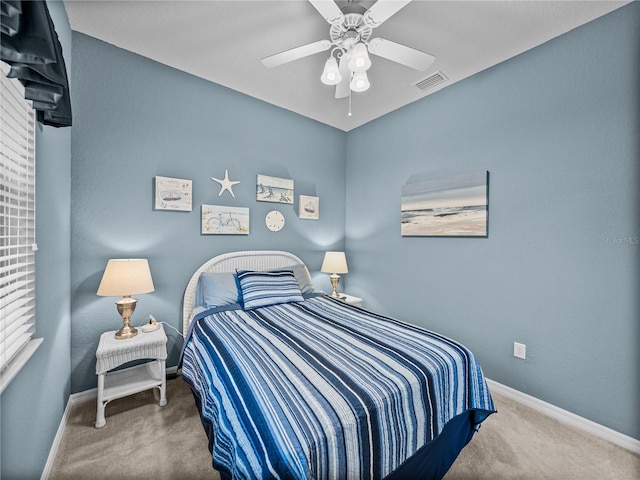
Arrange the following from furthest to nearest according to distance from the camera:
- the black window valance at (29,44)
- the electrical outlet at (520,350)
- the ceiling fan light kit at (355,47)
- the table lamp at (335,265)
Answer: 1. the table lamp at (335,265)
2. the electrical outlet at (520,350)
3. the ceiling fan light kit at (355,47)
4. the black window valance at (29,44)

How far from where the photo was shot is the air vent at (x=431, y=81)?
254 cm

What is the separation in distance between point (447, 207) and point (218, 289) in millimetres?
2362

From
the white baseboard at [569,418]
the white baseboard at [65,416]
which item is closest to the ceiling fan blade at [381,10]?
the white baseboard at [569,418]

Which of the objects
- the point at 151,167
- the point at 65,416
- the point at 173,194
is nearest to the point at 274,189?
the point at 173,194

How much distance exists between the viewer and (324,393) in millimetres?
1146

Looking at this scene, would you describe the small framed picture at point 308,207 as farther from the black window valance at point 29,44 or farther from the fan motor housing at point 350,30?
the black window valance at point 29,44

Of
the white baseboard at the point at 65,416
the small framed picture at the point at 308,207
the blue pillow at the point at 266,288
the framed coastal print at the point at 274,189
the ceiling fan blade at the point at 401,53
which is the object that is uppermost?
the ceiling fan blade at the point at 401,53

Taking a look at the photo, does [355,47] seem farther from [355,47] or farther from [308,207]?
[308,207]

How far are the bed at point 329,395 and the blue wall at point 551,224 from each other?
0.93 m

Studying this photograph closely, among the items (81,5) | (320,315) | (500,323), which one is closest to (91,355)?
(320,315)

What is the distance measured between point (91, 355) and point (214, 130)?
229 centimetres

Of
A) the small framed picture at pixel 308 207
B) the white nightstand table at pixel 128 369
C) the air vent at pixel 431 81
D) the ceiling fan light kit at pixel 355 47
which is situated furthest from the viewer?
the small framed picture at pixel 308 207

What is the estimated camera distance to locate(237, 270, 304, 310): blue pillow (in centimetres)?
242

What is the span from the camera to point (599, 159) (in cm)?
187
